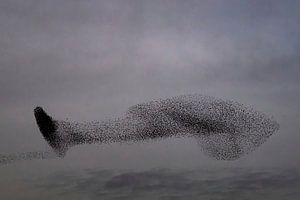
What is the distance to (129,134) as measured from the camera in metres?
19.1

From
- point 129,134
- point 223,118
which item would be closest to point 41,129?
point 129,134

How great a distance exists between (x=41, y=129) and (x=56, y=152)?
940 millimetres

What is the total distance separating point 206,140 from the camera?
62.4ft

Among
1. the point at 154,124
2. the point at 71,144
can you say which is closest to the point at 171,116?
the point at 154,124

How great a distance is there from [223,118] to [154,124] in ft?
7.21

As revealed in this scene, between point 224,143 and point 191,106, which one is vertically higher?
point 191,106

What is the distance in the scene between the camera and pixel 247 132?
1884 cm

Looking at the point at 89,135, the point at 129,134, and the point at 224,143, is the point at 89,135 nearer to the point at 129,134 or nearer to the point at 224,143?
the point at 129,134

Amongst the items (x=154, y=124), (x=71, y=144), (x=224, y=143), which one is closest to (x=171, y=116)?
(x=154, y=124)

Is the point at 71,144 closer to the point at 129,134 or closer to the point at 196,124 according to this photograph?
the point at 129,134

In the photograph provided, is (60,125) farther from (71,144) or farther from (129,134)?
(129,134)

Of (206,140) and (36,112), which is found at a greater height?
(36,112)

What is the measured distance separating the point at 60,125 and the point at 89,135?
38.2 inches

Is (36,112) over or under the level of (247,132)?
over
